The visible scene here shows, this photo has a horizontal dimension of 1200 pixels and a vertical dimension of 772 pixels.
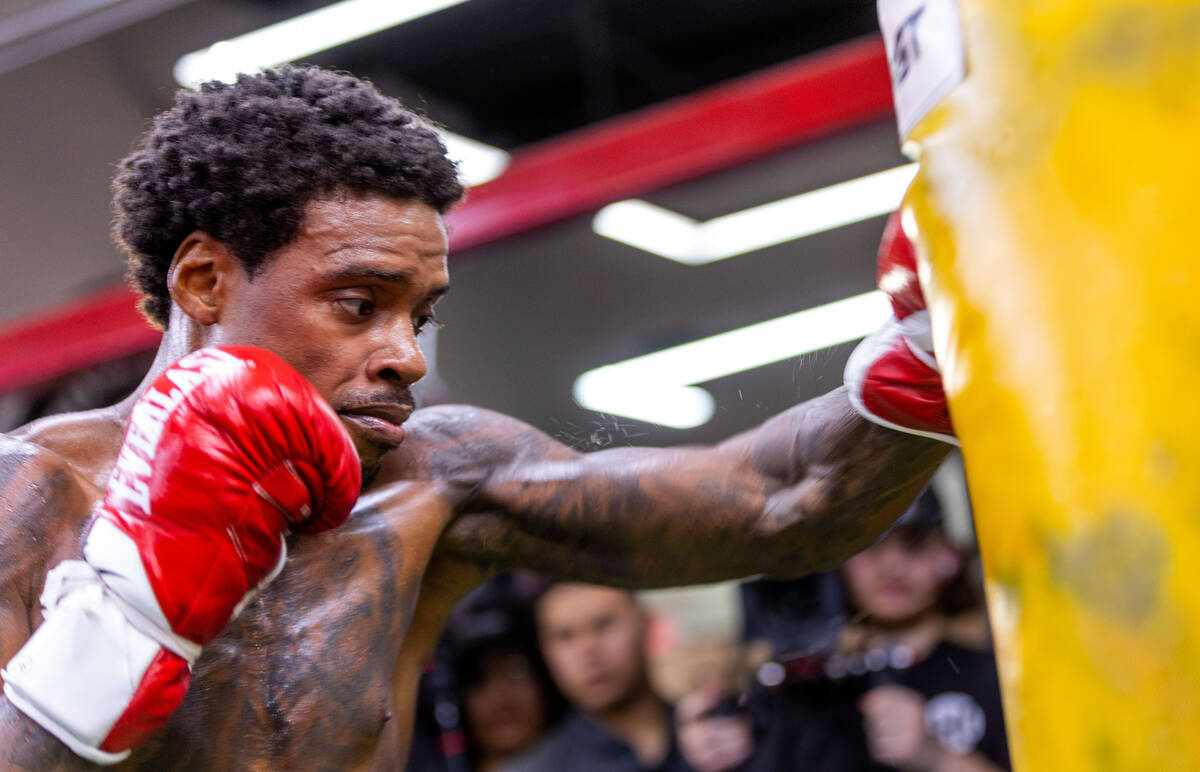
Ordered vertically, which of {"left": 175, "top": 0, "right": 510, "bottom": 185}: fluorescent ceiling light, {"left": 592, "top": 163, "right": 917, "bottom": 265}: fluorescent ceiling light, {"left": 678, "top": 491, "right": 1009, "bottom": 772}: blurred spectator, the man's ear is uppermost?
{"left": 175, "top": 0, "right": 510, "bottom": 185}: fluorescent ceiling light

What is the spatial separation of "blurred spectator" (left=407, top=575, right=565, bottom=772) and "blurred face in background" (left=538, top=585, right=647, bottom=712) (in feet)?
Result: 0.80

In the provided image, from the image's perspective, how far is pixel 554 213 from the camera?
331 centimetres

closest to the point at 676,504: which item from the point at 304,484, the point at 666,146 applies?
the point at 304,484

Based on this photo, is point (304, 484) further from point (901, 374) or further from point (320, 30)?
point (320, 30)

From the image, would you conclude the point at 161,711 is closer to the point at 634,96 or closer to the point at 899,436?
the point at 899,436

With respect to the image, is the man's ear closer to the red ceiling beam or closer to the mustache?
the mustache

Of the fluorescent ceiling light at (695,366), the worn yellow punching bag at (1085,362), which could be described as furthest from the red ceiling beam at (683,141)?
the worn yellow punching bag at (1085,362)

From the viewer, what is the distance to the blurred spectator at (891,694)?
8.00ft

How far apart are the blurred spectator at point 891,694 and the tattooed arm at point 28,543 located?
5.64 feet

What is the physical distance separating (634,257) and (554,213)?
391mm

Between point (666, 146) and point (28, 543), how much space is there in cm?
220

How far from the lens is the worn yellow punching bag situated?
633 mm

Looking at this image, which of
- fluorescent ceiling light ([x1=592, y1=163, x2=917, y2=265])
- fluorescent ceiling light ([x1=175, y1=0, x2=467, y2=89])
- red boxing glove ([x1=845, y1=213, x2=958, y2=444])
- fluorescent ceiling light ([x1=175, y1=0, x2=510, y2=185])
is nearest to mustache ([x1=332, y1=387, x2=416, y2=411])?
red boxing glove ([x1=845, y1=213, x2=958, y2=444])

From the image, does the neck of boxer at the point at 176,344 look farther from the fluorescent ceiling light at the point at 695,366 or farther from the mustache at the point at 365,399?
the fluorescent ceiling light at the point at 695,366
